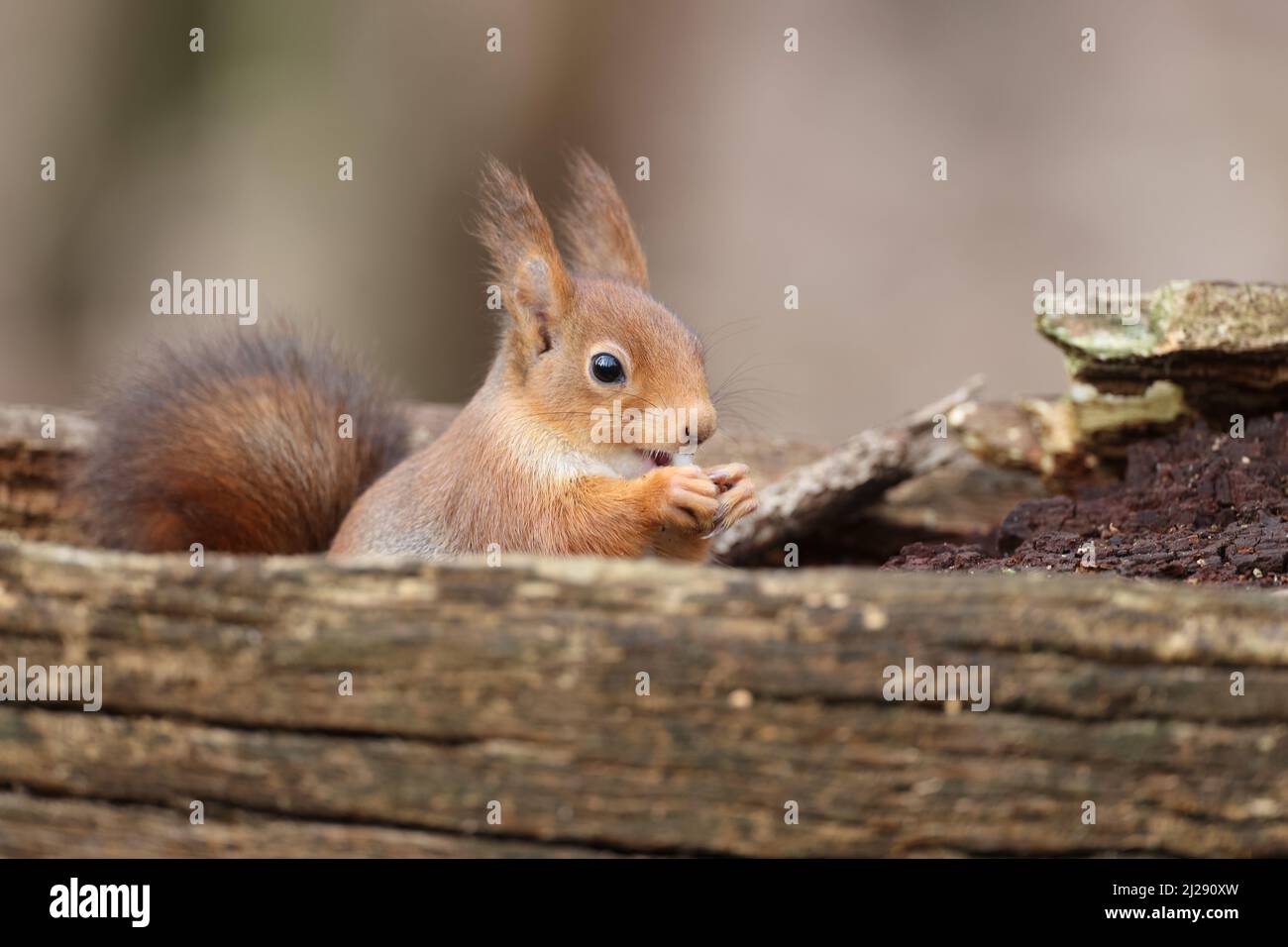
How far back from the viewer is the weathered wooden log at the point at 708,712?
42.1 inches

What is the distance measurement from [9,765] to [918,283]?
4.19 meters

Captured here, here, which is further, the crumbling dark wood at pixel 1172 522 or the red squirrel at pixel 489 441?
the red squirrel at pixel 489 441

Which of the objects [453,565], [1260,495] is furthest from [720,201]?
[453,565]

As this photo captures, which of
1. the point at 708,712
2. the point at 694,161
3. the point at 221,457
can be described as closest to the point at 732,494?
the point at 708,712

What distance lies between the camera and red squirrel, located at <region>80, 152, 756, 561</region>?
1.90 metres

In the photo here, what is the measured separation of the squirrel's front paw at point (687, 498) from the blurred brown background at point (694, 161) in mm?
2521

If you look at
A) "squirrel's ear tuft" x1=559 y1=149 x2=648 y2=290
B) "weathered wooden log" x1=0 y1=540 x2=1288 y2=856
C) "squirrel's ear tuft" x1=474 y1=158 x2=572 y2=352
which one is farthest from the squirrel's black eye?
"weathered wooden log" x1=0 y1=540 x2=1288 y2=856

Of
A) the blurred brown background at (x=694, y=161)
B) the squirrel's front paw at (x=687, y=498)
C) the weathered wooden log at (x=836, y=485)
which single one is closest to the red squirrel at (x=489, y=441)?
the squirrel's front paw at (x=687, y=498)

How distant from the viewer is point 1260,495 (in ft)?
5.93

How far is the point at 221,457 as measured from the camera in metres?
2.20

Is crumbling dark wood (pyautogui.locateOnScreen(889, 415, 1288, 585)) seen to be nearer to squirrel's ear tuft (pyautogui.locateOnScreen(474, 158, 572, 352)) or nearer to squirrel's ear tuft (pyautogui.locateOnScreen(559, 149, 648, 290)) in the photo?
squirrel's ear tuft (pyautogui.locateOnScreen(474, 158, 572, 352))

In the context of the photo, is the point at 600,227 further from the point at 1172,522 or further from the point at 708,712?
the point at 708,712

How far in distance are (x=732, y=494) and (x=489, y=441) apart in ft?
1.38

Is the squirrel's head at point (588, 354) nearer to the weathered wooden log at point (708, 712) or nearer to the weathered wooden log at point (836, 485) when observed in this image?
the weathered wooden log at point (836, 485)
